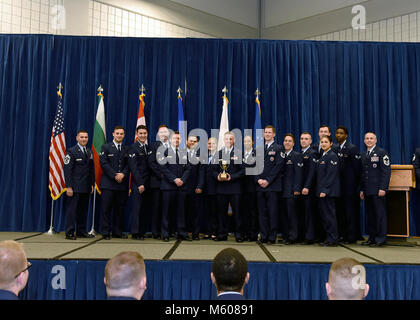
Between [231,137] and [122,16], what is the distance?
431cm

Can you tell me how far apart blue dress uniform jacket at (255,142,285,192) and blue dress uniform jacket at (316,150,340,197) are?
19.4 inches

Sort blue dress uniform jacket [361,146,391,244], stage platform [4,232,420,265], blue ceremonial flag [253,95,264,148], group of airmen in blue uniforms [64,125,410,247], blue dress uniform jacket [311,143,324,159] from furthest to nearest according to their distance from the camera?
blue ceremonial flag [253,95,264,148], blue dress uniform jacket [311,143,324,159], group of airmen in blue uniforms [64,125,410,247], blue dress uniform jacket [361,146,391,244], stage platform [4,232,420,265]

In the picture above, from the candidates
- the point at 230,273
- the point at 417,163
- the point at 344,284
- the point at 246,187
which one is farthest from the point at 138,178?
the point at 417,163

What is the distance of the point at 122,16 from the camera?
23.7 feet

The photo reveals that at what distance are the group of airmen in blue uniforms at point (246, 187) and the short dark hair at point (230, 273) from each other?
3.01 meters

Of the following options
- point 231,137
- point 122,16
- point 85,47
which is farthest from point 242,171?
point 122,16

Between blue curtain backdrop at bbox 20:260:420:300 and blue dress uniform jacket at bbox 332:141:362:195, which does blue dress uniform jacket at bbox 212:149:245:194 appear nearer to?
blue dress uniform jacket at bbox 332:141:362:195

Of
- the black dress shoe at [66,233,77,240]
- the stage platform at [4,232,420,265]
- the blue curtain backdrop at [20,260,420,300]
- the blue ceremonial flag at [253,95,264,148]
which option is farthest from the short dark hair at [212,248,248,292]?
the blue ceremonial flag at [253,95,264,148]

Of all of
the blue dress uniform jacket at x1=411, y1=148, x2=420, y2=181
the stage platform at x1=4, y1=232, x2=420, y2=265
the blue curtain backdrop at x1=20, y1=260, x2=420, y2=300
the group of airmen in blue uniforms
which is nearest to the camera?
the blue curtain backdrop at x1=20, y1=260, x2=420, y2=300

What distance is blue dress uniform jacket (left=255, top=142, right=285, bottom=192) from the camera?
4.53m

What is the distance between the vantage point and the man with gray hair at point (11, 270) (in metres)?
1.48

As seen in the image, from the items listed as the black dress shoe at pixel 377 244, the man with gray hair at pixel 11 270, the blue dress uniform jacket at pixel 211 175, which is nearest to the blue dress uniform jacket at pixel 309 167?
the black dress shoe at pixel 377 244

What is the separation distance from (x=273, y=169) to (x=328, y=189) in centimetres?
74
